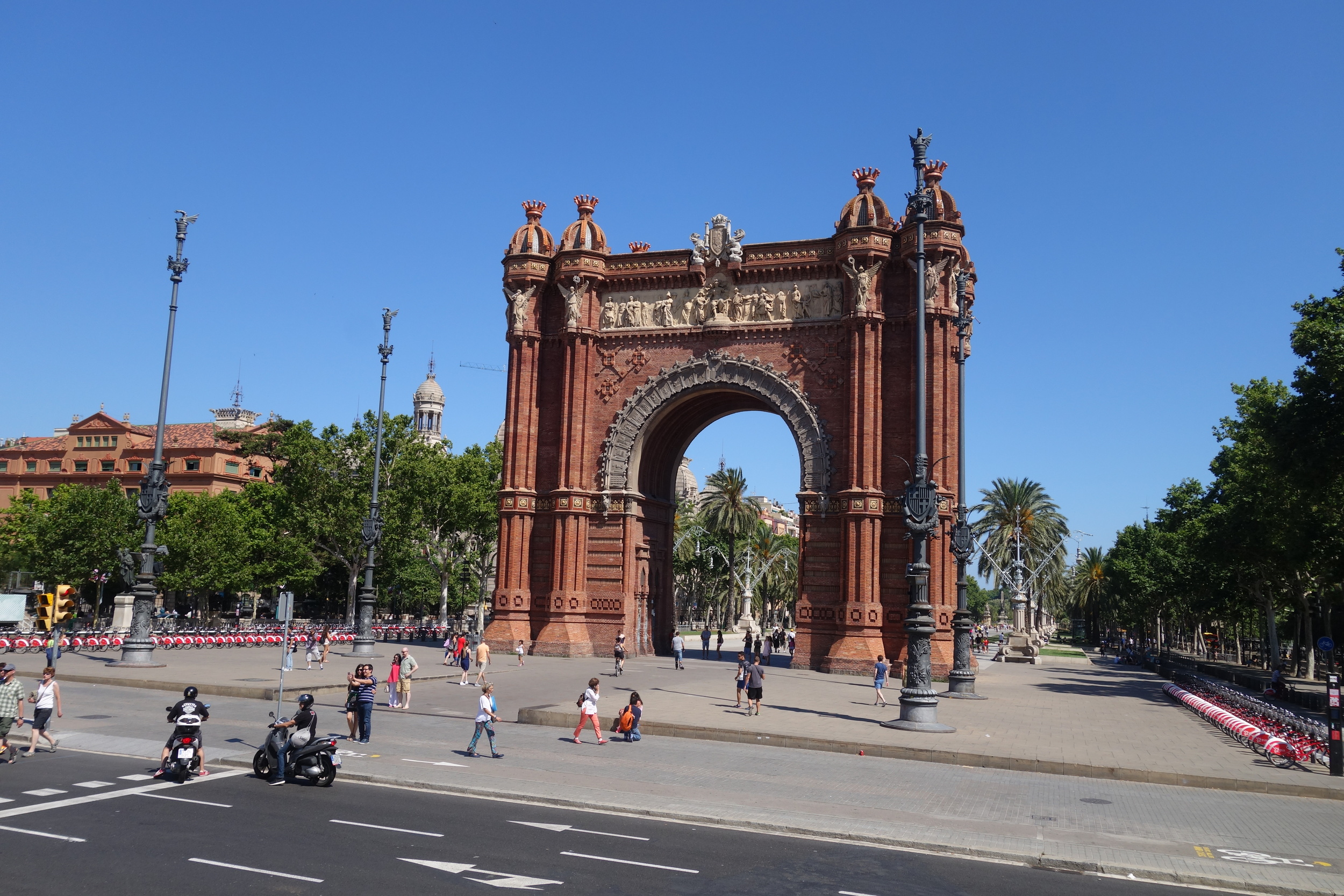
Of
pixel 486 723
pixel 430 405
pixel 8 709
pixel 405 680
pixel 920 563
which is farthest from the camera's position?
pixel 430 405

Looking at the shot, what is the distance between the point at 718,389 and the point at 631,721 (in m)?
24.8

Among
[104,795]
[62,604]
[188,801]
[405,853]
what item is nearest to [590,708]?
[188,801]

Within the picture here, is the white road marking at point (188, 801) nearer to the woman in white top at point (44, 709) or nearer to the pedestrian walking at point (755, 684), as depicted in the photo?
the woman in white top at point (44, 709)

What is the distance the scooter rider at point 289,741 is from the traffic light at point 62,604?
17366 millimetres

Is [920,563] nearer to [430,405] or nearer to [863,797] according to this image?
[863,797]

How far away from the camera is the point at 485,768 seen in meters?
15.7

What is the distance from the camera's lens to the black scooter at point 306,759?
1386cm

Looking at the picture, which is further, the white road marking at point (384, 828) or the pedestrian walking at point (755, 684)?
the pedestrian walking at point (755, 684)

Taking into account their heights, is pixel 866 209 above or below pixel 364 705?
above

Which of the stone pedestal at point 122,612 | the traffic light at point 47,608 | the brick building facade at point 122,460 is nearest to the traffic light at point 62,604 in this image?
the traffic light at point 47,608

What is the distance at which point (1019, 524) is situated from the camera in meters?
70.0

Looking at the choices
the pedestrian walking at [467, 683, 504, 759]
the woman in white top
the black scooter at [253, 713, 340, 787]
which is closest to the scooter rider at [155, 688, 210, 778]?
the black scooter at [253, 713, 340, 787]

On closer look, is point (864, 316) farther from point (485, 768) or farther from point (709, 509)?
point (709, 509)

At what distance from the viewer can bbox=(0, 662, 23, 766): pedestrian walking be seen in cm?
1466
